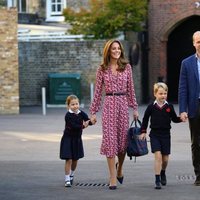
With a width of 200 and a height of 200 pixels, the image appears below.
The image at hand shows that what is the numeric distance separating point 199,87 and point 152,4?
28.1 m

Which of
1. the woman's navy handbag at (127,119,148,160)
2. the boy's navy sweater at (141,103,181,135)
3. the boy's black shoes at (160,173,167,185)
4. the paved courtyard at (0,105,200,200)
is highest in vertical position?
the boy's navy sweater at (141,103,181,135)

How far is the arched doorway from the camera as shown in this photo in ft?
130

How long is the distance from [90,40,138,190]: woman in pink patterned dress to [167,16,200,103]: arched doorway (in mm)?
28440

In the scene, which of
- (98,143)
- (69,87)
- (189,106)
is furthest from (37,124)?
(189,106)

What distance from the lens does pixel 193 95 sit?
37.5 ft

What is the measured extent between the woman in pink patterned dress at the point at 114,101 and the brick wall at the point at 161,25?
2715cm

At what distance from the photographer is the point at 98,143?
18.5 m

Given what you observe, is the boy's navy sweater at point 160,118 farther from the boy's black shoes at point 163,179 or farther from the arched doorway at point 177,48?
the arched doorway at point 177,48

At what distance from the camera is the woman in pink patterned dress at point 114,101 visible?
37.0ft

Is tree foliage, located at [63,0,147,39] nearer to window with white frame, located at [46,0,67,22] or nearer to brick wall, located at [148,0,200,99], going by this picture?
brick wall, located at [148,0,200,99]

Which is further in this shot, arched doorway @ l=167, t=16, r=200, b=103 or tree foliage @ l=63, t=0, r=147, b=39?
arched doorway @ l=167, t=16, r=200, b=103

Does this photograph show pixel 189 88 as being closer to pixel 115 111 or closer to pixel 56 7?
pixel 115 111

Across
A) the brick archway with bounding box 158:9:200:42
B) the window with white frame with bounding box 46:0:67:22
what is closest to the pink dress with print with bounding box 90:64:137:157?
the brick archway with bounding box 158:9:200:42

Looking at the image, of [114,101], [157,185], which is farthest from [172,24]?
[157,185]
